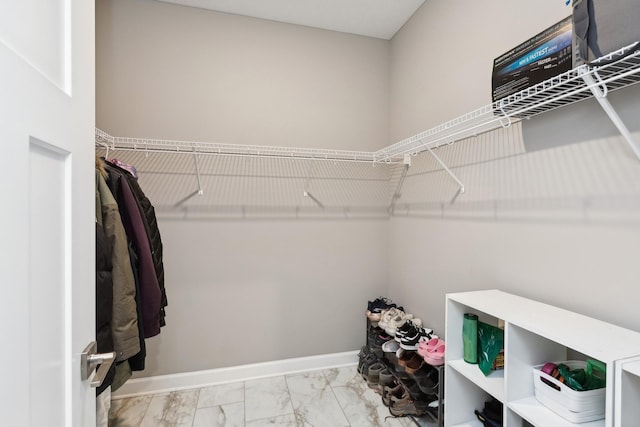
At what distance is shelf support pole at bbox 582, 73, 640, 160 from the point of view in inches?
34.9

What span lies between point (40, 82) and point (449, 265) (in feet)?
6.44

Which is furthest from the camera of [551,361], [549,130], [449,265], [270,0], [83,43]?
[270,0]

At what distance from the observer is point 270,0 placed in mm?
2148

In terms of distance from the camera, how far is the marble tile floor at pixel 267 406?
1.86 metres

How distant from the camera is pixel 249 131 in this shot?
7.68 ft

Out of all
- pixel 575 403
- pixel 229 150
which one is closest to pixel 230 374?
pixel 229 150

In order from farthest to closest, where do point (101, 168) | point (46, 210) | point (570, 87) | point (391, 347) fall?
1. point (391, 347)
2. point (101, 168)
3. point (570, 87)
4. point (46, 210)

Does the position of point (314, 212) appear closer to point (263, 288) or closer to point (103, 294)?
point (263, 288)

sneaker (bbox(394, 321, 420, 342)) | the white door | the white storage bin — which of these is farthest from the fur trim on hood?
the white storage bin

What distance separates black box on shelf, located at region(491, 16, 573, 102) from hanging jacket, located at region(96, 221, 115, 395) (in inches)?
68.2

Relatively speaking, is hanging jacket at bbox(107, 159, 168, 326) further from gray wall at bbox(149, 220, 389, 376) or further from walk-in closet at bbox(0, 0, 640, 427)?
gray wall at bbox(149, 220, 389, 376)

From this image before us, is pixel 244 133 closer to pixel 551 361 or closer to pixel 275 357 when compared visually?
pixel 275 357

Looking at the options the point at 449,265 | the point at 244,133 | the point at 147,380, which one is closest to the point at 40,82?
the point at 244,133

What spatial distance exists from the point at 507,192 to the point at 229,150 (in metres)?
1.79
